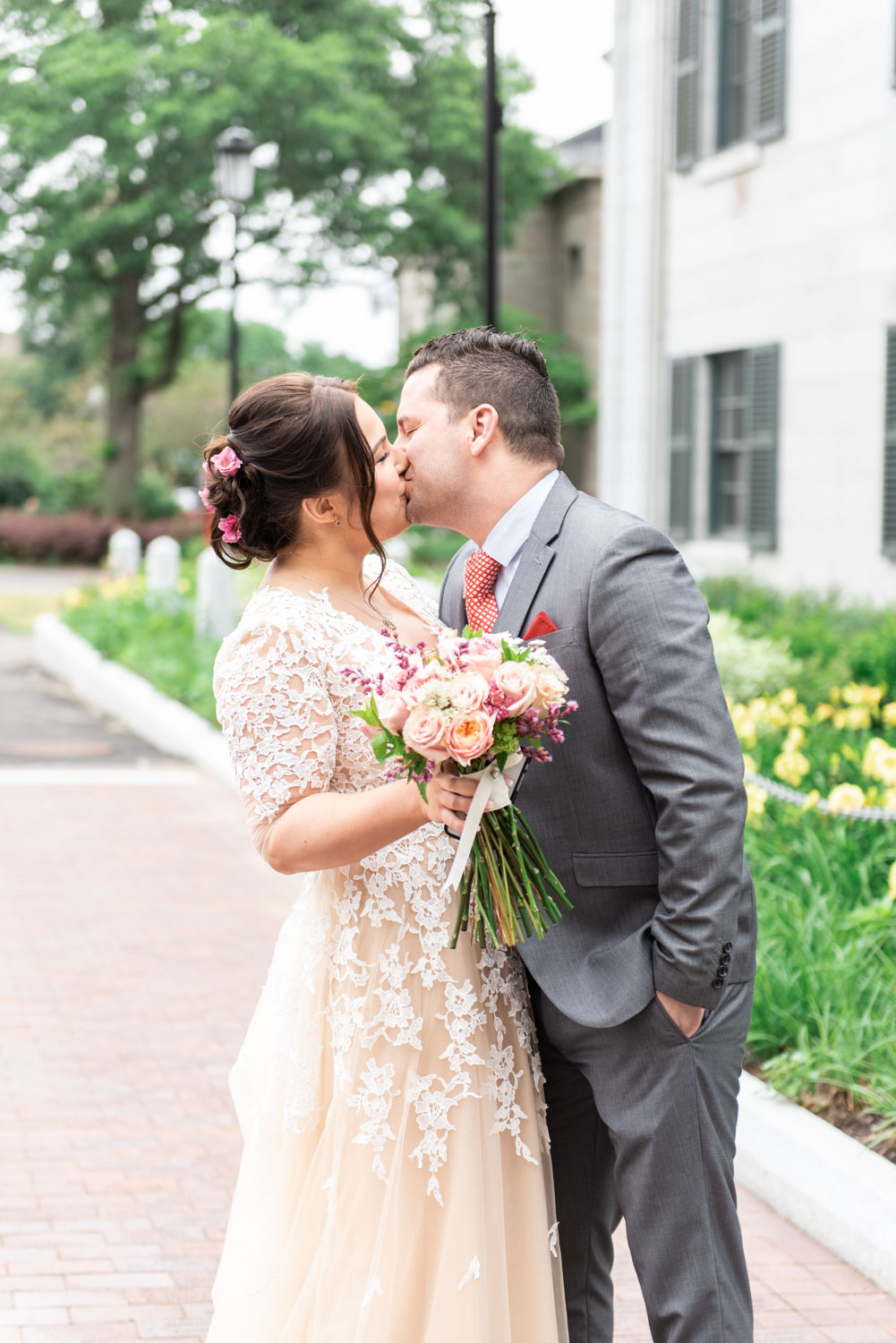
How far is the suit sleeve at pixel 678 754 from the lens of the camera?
256 centimetres

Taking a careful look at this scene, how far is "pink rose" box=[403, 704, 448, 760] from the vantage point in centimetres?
229

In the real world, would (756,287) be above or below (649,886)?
above

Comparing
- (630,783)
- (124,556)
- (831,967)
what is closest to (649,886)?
(630,783)

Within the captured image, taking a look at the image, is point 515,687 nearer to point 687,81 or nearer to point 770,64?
point 770,64

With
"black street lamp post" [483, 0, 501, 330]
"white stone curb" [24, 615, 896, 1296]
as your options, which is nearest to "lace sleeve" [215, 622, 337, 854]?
"white stone curb" [24, 615, 896, 1296]

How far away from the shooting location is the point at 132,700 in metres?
14.4

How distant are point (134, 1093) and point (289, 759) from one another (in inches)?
123

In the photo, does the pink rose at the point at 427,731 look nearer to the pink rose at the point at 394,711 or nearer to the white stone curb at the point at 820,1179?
the pink rose at the point at 394,711

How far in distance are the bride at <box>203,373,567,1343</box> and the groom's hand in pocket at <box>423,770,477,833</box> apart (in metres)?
0.27

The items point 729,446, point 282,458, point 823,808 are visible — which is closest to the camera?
point 282,458

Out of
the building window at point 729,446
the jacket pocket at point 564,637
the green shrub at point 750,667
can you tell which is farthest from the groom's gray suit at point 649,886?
the building window at point 729,446

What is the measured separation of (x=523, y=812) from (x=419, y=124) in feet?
112

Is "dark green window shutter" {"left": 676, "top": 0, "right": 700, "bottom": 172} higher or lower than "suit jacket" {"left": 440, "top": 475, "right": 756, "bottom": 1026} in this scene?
higher

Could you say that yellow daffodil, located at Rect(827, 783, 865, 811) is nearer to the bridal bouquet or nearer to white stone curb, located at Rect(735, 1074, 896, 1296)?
white stone curb, located at Rect(735, 1074, 896, 1296)
